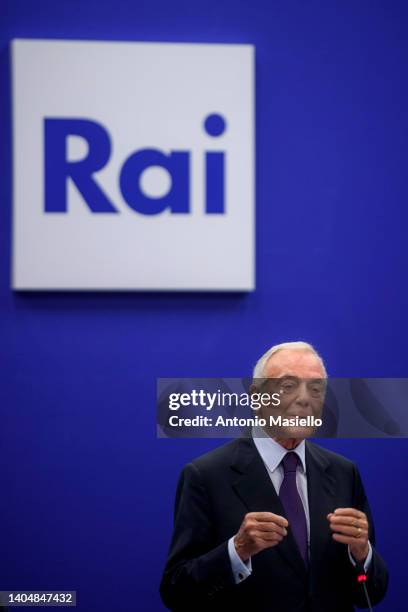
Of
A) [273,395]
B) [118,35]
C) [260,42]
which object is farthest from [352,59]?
[273,395]

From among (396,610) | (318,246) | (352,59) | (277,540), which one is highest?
(352,59)

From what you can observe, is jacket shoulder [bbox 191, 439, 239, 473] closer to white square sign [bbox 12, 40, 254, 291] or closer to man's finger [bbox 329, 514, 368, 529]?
man's finger [bbox 329, 514, 368, 529]

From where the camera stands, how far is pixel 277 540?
6.02ft

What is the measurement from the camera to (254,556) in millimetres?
2010

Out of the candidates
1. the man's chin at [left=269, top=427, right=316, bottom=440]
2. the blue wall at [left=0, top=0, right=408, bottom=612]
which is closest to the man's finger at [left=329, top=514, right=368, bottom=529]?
the man's chin at [left=269, top=427, right=316, bottom=440]

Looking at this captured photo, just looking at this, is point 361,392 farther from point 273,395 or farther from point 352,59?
point 352,59

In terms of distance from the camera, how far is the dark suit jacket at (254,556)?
1985 mm

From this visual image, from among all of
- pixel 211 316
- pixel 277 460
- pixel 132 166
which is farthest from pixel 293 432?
pixel 132 166

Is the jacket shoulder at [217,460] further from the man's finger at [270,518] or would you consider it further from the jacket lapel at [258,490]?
the man's finger at [270,518]

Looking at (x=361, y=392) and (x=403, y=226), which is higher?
(x=403, y=226)

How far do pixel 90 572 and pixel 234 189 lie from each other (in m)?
1.36

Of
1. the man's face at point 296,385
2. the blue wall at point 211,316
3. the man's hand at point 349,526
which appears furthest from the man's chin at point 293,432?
the blue wall at point 211,316

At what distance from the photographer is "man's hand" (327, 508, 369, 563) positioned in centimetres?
187

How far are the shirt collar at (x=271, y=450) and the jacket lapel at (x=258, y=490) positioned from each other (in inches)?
0.5
